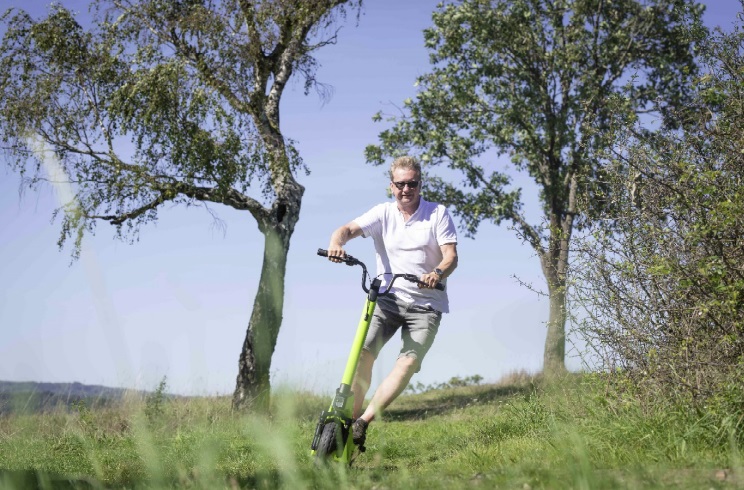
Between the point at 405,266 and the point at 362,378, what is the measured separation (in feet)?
3.20

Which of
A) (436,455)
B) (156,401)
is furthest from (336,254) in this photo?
(156,401)

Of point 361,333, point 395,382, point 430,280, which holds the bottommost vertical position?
point 395,382

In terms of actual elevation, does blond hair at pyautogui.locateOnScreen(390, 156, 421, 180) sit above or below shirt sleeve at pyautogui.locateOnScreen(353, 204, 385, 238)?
above

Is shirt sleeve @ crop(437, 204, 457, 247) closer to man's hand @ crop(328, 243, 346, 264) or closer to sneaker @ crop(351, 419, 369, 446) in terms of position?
man's hand @ crop(328, 243, 346, 264)

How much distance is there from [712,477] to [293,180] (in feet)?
38.6

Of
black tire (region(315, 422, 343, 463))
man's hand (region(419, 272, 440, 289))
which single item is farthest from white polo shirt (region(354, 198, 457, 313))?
black tire (region(315, 422, 343, 463))

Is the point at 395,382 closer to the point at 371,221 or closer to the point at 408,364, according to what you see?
the point at 408,364

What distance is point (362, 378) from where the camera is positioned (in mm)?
6594

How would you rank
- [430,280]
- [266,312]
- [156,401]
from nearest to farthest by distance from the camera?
[430,280], [156,401], [266,312]

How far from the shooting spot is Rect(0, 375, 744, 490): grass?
448 centimetres

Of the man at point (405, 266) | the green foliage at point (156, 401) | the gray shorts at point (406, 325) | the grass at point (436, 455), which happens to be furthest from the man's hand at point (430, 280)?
the green foliage at point (156, 401)

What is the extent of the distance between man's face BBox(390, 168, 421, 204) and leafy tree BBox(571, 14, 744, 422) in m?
1.53

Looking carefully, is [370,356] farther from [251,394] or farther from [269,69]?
[269,69]

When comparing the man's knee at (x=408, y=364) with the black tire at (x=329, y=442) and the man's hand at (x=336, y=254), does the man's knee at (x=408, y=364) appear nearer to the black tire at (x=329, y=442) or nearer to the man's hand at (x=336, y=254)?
the black tire at (x=329, y=442)
